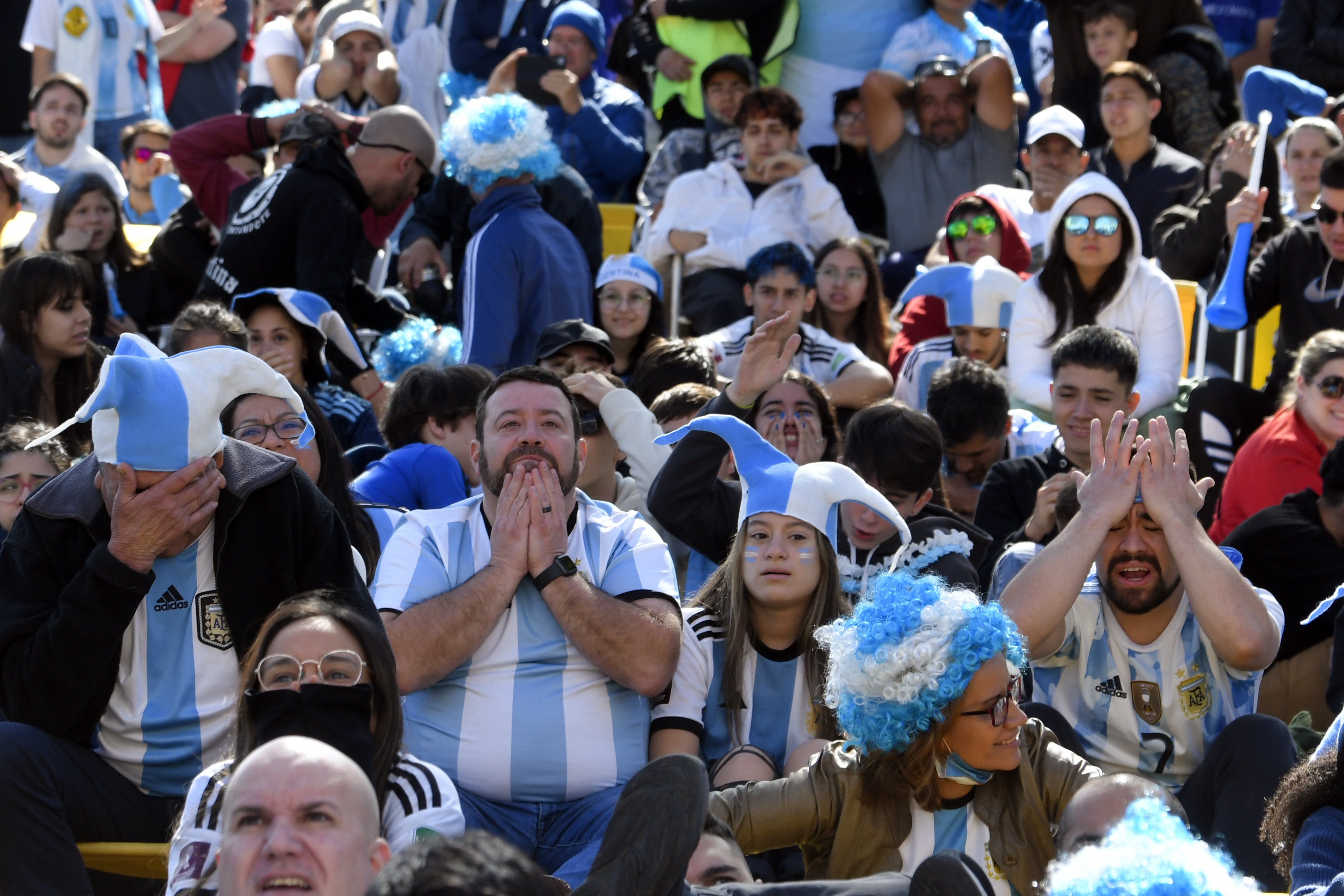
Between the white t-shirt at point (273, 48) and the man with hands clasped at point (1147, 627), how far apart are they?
7.08m

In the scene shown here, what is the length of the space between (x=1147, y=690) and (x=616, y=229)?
5094mm

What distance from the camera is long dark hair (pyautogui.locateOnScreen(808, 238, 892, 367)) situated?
6.60m

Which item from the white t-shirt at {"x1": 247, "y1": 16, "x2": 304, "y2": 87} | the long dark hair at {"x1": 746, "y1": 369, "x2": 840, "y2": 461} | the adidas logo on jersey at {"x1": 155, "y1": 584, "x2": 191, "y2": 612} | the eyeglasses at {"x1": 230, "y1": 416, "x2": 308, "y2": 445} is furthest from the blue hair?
the white t-shirt at {"x1": 247, "y1": 16, "x2": 304, "y2": 87}

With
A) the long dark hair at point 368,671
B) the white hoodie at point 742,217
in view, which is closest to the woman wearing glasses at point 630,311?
the white hoodie at point 742,217

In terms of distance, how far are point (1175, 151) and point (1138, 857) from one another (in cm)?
584

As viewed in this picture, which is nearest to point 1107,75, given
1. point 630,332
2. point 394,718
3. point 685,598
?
point 630,332

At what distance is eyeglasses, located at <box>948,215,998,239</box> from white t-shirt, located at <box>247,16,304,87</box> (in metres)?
4.83

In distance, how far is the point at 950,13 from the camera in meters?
8.05

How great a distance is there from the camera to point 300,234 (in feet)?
20.2

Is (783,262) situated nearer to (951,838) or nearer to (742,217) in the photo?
(742,217)

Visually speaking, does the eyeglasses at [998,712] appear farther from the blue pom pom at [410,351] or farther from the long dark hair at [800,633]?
the blue pom pom at [410,351]

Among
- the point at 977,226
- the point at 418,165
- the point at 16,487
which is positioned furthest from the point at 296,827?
the point at 977,226

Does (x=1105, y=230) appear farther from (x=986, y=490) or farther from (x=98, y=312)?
(x=98, y=312)

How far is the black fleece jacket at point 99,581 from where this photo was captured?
10.3ft
